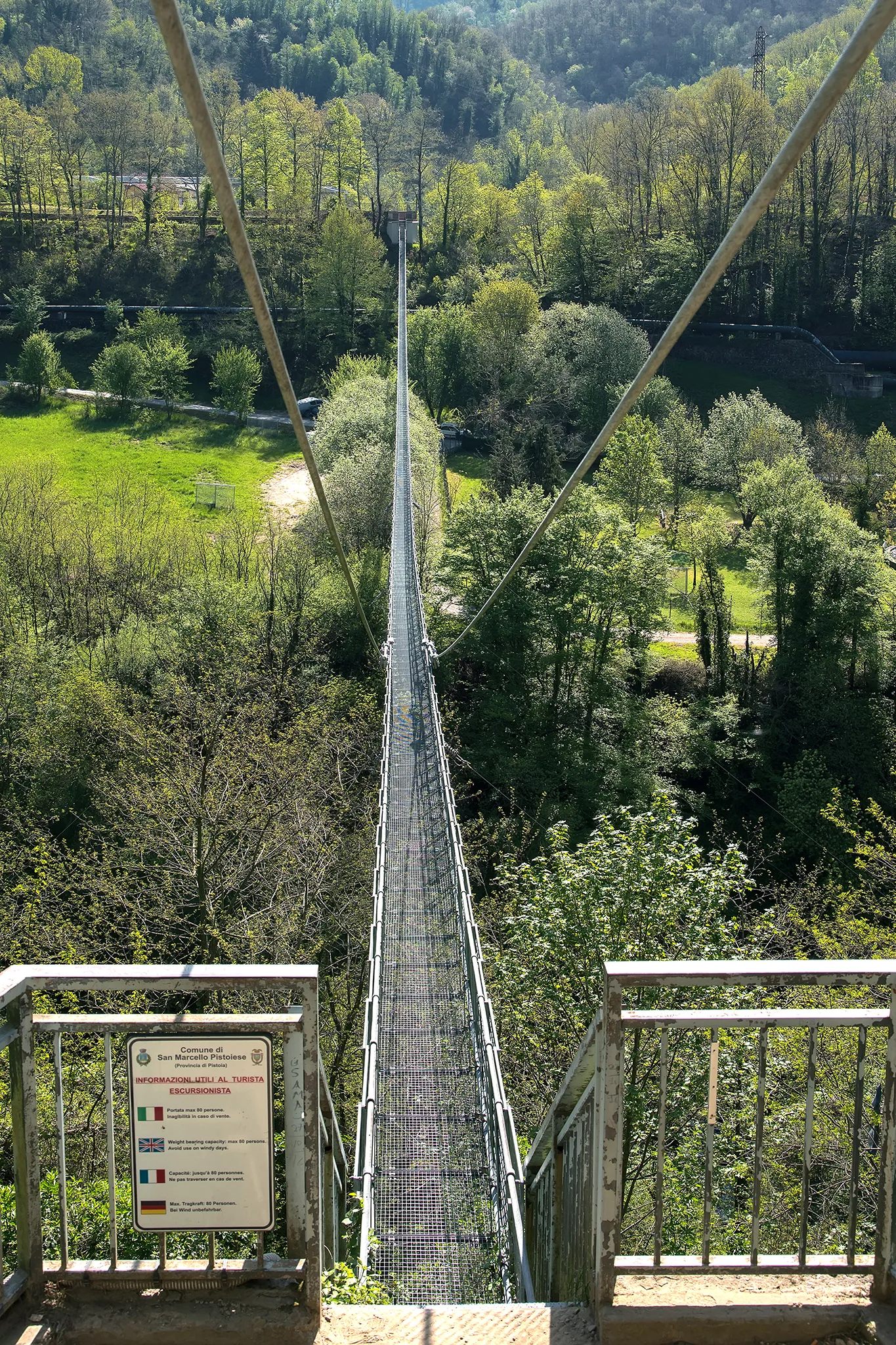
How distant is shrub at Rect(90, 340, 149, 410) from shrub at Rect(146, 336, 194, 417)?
0.39 m

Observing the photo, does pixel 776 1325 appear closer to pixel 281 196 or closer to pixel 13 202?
pixel 281 196

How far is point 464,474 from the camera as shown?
1508 inches

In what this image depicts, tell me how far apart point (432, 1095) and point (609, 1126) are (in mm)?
5893

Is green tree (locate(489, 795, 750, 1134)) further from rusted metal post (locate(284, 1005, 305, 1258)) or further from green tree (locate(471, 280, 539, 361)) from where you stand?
green tree (locate(471, 280, 539, 361))

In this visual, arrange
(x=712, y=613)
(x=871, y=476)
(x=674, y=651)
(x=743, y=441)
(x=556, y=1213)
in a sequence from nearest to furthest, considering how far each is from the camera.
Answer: (x=556, y=1213)
(x=712, y=613)
(x=674, y=651)
(x=871, y=476)
(x=743, y=441)

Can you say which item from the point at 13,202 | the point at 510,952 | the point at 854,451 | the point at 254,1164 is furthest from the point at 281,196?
the point at 254,1164

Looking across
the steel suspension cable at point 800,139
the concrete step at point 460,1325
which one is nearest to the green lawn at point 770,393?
the steel suspension cable at point 800,139

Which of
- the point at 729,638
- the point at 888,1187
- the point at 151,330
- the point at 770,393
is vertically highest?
the point at 151,330

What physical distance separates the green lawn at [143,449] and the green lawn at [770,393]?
15.6 m

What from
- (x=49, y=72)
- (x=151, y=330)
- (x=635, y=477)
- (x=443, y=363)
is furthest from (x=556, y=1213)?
(x=49, y=72)

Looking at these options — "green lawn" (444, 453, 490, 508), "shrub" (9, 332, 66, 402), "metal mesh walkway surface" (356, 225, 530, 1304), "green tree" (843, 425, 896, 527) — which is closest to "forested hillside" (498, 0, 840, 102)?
"shrub" (9, 332, 66, 402)

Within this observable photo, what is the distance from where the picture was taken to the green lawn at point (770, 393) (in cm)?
4141

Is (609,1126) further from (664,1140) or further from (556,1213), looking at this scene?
(556,1213)

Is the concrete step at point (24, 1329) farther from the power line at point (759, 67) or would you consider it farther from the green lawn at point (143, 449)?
the power line at point (759, 67)
